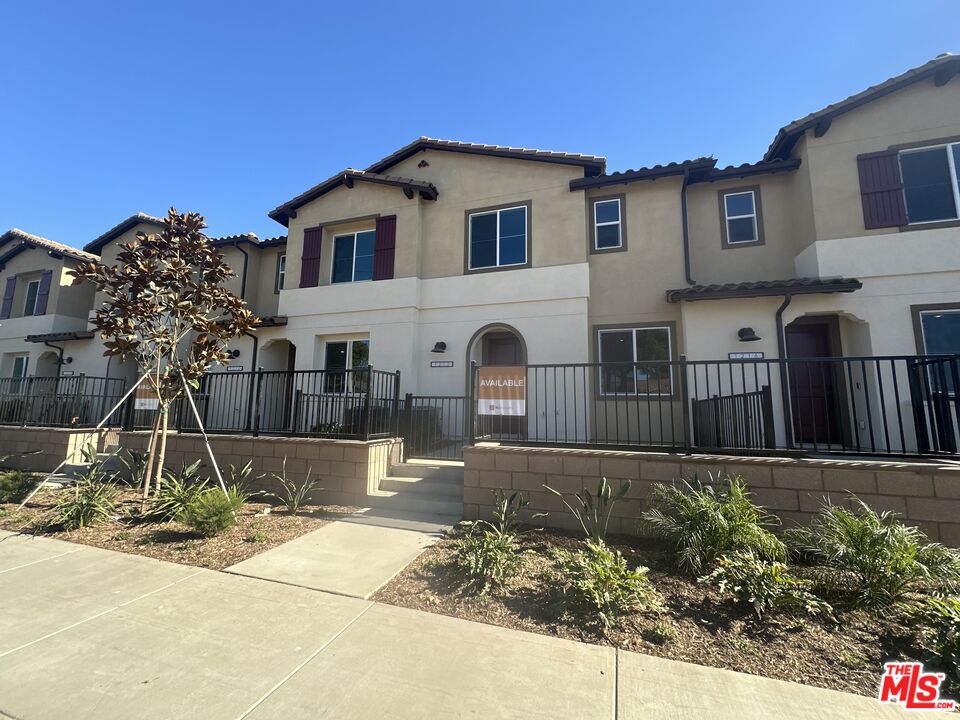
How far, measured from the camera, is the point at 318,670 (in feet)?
9.12

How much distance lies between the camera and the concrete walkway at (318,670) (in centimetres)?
245

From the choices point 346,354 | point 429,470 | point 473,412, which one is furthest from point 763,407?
point 346,354

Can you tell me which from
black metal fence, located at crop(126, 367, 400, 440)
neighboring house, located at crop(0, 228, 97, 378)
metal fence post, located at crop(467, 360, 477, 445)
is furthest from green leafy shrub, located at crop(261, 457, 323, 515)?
neighboring house, located at crop(0, 228, 97, 378)

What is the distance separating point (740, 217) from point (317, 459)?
10.7 meters

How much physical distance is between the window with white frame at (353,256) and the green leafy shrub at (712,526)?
9.93 m

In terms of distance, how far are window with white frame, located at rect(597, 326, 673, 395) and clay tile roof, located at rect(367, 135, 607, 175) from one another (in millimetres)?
4167

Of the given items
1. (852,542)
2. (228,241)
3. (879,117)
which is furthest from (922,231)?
(228,241)

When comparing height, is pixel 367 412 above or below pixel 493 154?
below

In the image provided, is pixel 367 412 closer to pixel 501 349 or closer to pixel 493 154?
pixel 501 349

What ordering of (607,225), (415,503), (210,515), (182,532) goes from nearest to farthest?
(210,515), (182,532), (415,503), (607,225)

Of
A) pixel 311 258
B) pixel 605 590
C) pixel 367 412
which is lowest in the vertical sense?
pixel 605 590

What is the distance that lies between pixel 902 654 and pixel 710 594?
4.01 ft

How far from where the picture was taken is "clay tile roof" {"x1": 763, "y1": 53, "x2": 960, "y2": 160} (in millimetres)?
8219

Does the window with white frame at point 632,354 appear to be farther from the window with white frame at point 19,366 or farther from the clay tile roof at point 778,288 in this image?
the window with white frame at point 19,366
